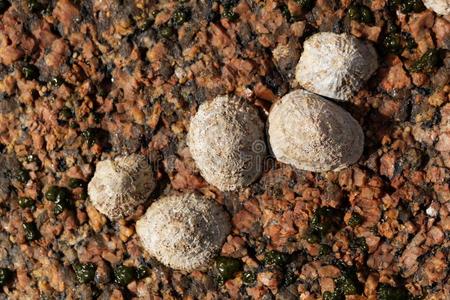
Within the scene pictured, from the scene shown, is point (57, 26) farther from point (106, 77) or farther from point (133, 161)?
point (133, 161)

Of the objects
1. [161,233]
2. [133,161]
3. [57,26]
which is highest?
[57,26]

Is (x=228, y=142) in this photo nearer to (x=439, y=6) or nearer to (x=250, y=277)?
(x=250, y=277)

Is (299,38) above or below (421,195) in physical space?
above

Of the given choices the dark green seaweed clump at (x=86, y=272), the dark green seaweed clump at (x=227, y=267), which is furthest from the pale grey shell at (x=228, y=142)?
the dark green seaweed clump at (x=86, y=272)

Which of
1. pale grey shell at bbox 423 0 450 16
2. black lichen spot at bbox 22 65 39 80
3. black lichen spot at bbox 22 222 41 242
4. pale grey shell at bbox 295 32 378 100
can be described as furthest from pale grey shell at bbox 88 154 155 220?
pale grey shell at bbox 423 0 450 16

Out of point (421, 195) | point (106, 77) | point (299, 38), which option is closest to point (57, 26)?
point (106, 77)

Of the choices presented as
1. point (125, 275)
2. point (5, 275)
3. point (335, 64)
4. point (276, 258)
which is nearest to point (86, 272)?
point (125, 275)
